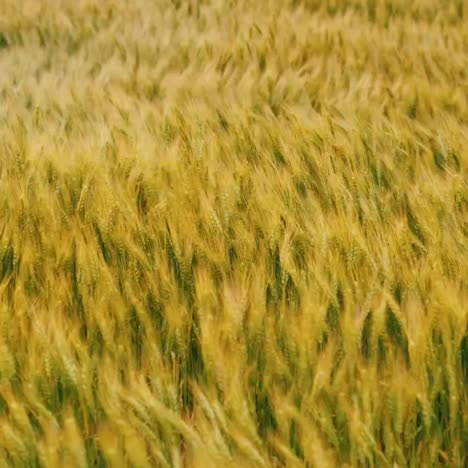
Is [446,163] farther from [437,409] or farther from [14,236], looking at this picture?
[14,236]

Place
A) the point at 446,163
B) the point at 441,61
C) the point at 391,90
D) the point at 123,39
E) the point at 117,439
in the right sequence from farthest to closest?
the point at 123,39
the point at 441,61
the point at 391,90
the point at 446,163
the point at 117,439

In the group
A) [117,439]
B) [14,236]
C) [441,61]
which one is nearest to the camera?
[117,439]

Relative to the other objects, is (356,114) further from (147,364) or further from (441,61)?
(147,364)

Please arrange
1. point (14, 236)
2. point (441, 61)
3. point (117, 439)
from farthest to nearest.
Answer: point (441, 61) → point (14, 236) → point (117, 439)

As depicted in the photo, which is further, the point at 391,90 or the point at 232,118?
the point at 391,90

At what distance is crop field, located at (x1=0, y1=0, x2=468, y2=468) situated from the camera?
0.68m

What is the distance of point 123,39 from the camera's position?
236 centimetres

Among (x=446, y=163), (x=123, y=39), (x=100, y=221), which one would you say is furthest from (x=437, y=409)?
(x=123, y=39)

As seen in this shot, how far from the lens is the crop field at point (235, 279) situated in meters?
0.68

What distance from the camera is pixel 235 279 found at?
90 centimetres

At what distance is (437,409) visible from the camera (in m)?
0.72

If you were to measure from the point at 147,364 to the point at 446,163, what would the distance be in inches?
34.1

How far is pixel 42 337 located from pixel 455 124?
1.12m

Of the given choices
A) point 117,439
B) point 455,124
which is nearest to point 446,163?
point 455,124
